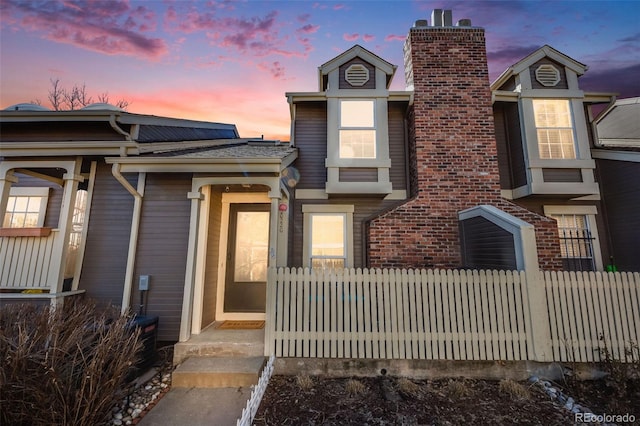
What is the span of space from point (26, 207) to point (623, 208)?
569 inches

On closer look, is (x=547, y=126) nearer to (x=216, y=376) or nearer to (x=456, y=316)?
(x=456, y=316)

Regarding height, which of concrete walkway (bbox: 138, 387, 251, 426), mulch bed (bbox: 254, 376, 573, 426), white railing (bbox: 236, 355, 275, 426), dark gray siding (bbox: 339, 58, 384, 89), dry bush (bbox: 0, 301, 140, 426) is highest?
dark gray siding (bbox: 339, 58, 384, 89)

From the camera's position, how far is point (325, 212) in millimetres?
6176

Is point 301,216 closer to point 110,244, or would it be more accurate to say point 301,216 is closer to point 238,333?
point 238,333

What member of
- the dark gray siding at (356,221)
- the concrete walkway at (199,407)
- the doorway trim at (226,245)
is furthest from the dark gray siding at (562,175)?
the concrete walkway at (199,407)

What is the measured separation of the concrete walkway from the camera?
111 inches

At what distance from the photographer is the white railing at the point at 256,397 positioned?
8.36ft

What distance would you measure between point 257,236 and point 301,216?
3.82ft

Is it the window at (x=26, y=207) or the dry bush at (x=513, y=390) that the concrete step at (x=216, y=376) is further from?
the window at (x=26, y=207)

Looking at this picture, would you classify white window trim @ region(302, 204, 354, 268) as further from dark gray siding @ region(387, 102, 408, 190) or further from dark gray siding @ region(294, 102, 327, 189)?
dark gray siding @ region(387, 102, 408, 190)

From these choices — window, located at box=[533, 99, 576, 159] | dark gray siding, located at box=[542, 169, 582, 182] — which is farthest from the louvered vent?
dark gray siding, located at box=[542, 169, 582, 182]

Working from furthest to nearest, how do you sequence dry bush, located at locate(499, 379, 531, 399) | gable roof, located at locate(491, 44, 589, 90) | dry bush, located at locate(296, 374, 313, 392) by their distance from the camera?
gable roof, located at locate(491, 44, 589, 90)
dry bush, located at locate(296, 374, 313, 392)
dry bush, located at locate(499, 379, 531, 399)

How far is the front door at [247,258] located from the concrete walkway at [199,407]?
2319 millimetres

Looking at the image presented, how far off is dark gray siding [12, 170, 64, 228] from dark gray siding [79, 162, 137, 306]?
3.86 feet
